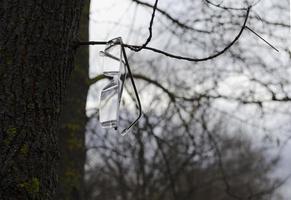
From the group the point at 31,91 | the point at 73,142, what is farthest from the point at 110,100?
the point at 73,142

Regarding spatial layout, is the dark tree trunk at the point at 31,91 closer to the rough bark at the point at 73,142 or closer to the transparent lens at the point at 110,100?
the transparent lens at the point at 110,100

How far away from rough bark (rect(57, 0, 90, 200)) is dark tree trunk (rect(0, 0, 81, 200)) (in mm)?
3135

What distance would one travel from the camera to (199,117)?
8094mm

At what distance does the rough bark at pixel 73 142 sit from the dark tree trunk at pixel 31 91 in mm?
3135

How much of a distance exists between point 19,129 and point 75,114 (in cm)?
372

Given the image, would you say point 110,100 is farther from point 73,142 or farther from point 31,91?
point 73,142

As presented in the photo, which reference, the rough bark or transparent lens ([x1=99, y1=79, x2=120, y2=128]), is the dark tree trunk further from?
the rough bark

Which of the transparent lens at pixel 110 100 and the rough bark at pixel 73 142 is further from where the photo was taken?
the rough bark at pixel 73 142

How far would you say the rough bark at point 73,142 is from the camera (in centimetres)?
559

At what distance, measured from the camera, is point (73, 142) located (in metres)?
5.75

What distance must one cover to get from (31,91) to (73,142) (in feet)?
11.7

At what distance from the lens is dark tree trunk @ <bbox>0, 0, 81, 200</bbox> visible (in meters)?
2.15

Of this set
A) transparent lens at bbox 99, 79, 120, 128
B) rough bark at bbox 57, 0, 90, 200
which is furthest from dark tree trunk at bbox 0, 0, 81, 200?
rough bark at bbox 57, 0, 90, 200

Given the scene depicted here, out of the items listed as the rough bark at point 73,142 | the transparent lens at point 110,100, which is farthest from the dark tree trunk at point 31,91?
the rough bark at point 73,142
